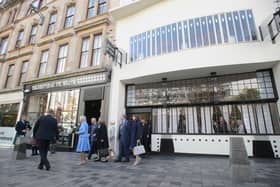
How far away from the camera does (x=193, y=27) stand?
7.35m

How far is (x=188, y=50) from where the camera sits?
7059 millimetres

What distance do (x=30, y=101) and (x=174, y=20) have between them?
12.1 metres

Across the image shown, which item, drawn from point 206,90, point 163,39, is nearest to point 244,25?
point 206,90

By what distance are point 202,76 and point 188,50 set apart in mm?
1586

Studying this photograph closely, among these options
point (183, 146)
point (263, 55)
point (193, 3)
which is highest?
point (193, 3)

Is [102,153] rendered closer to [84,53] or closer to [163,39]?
[163,39]

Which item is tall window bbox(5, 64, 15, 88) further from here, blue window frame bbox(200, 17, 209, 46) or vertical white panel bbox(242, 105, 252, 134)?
vertical white panel bbox(242, 105, 252, 134)

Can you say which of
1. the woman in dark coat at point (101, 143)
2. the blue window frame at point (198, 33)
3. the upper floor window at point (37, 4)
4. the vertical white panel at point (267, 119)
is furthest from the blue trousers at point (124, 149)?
the upper floor window at point (37, 4)

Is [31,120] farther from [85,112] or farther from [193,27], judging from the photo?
[193,27]

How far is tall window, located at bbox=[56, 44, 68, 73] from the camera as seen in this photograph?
11.3 meters

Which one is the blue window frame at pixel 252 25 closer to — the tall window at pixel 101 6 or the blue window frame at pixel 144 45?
the blue window frame at pixel 144 45

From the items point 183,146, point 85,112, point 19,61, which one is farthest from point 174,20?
point 19,61

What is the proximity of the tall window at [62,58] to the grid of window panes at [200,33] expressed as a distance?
239 inches

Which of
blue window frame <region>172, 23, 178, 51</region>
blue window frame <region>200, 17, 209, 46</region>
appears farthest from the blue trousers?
blue window frame <region>200, 17, 209, 46</region>
